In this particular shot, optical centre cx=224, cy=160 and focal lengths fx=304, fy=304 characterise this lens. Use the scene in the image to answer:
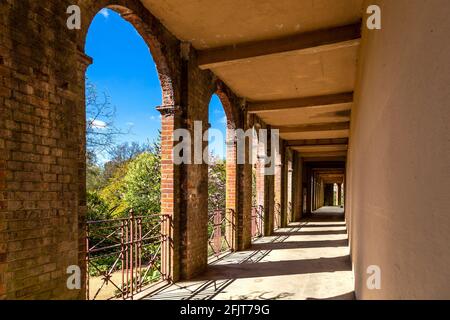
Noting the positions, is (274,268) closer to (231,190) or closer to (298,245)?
(231,190)

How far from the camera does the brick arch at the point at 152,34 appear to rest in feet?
11.8

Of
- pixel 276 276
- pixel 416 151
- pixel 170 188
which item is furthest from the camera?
pixel 276 276

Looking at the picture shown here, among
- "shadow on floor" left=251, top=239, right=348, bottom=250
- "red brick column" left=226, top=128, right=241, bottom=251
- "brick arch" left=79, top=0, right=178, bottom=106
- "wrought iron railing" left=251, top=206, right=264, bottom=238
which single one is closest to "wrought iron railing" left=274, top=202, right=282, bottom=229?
"wrought iron railing" left=251, top=206, right=264, bottom=238

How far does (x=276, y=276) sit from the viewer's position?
591cm

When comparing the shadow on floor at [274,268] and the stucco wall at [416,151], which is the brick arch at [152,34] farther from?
the shadow on floor at [274,268]

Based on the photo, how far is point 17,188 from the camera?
2.59 m

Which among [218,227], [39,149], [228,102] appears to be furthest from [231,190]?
[39,149]

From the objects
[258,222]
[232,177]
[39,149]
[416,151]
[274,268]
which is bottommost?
[274,268]

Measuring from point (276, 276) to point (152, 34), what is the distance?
489cm

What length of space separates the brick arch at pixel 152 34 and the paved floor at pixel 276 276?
3252 mm

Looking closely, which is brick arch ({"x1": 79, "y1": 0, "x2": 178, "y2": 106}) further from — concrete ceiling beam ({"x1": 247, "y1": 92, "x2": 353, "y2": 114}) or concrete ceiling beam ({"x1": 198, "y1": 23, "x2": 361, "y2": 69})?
concrete ceiling beam ({"x1": 247, "y1": 92, "x2": 353, "y2": 114})

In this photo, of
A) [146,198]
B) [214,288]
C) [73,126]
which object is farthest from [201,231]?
[146,198]

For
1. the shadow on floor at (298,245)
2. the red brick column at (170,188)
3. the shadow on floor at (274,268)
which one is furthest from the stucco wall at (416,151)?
the shadow on floor at (298,245)

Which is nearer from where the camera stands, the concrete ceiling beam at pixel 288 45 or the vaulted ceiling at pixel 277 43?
the vaulted ceiling at pixel 277 43
